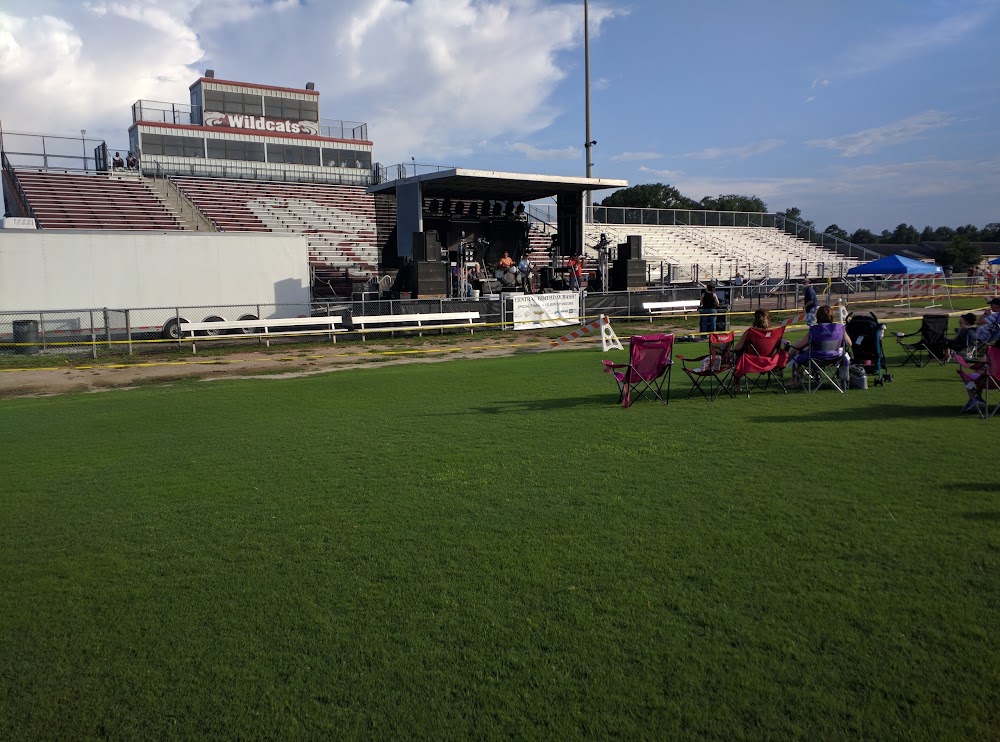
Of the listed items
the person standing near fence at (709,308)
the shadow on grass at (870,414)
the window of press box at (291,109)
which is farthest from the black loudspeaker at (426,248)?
the window of press box at (291,109)

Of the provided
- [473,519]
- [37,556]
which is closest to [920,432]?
[473,519]

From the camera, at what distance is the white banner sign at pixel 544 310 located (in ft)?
88.7

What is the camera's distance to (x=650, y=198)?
78.8 m

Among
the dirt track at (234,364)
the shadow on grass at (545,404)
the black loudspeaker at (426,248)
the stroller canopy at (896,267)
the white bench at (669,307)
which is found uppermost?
the black loudspeaker at (426,248)

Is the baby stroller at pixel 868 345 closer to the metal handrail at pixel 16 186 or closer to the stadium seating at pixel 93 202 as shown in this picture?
the stadium seating at pixel 93 202

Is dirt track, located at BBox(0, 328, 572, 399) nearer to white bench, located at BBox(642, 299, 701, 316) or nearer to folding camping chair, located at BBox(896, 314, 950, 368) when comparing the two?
white bench, located at BBox(642, 299, 701, 316)

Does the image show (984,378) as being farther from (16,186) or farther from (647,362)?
(16,186)

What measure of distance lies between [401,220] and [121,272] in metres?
13.2

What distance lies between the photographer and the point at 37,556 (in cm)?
529

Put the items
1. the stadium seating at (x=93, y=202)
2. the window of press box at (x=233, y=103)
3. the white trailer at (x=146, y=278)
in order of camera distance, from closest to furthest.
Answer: the white trailer at (x=146, y=278)
the stadium seating at (x=93, y=202)
the window of press box at (x=233, y=103)

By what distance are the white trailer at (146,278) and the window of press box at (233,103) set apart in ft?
102

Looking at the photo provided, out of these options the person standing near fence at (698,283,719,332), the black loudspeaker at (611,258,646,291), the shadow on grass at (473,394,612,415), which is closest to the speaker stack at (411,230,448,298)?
the black loudspeaker at (611,258,646,291)

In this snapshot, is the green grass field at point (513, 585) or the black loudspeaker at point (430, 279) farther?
the black loudspeaker at point (430, 279)

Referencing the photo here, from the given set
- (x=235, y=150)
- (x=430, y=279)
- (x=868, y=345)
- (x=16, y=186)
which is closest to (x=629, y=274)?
(x=430, y=279)
